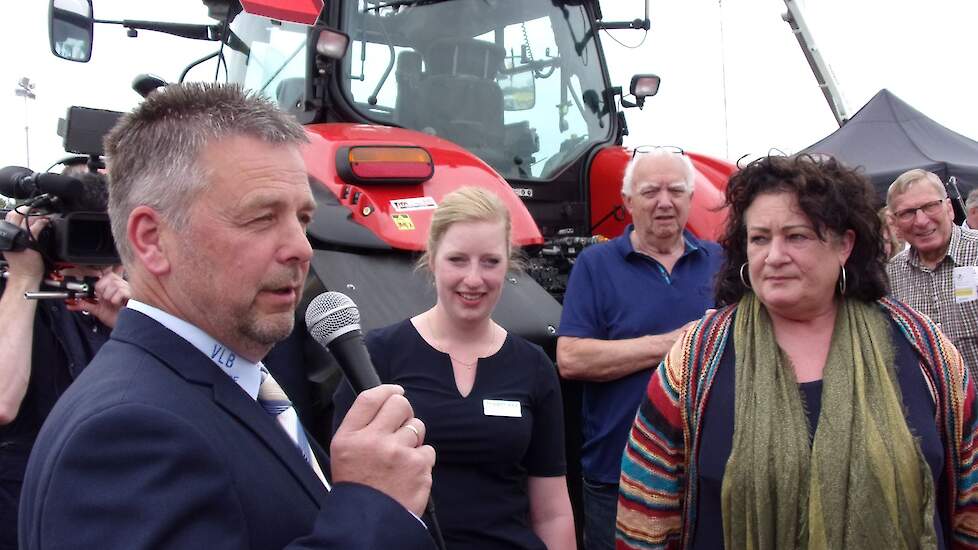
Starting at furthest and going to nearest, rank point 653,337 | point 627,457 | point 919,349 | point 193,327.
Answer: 1. point 653,337
2. point 627,457
3. point 919,349
4. point 193,327

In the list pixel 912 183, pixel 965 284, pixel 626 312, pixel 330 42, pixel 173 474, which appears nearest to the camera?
pixel 173 474

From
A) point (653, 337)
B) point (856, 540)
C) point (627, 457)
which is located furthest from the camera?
point (653, 337)

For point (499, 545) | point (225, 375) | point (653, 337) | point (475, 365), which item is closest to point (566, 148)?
point (653, 337)

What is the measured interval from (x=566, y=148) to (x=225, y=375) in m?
3.67

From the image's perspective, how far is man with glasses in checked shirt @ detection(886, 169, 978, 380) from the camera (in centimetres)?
389

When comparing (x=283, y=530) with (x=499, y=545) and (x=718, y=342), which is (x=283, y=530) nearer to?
(x=499, y=545)

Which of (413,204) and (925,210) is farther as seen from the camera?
(925,210)

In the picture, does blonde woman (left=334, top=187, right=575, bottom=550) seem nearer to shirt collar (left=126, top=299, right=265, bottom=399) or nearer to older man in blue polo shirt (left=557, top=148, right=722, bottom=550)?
older man in blue polo shirt (left=557, top=148, right=722, bottom=550)

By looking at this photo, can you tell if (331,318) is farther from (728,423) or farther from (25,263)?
(25,263)

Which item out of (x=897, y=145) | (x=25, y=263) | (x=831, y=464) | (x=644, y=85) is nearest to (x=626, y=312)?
(x=831, y=464)

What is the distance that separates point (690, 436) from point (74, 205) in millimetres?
1739

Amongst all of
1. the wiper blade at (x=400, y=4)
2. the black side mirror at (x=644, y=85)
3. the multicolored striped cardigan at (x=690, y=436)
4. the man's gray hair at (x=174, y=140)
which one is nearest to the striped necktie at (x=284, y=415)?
the man's gray hair at (x=174, y=140)

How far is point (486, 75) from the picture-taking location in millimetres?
4301

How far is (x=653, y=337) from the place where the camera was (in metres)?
2.88
